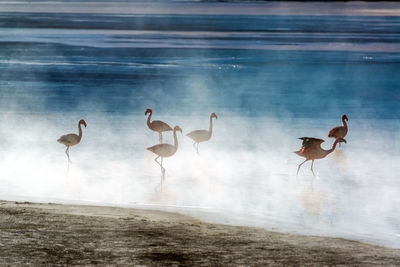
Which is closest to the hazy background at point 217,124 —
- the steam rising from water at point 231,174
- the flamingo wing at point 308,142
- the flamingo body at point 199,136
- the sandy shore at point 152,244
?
the steam rising from water at point 231,174

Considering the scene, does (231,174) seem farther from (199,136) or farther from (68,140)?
(68,140)

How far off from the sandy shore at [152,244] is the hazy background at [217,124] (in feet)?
2.95

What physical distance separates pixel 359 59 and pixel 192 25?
26.3 m

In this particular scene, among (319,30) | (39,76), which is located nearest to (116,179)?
(39,76)

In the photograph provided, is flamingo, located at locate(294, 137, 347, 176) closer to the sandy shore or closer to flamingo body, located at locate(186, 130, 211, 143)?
flamingo body, located at locate(186, 130, 211, 143)

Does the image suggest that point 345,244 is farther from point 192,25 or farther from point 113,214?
point 192,25

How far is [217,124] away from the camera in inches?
766

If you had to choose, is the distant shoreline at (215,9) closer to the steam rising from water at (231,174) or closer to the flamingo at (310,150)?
the steam rising from water at (231,174)

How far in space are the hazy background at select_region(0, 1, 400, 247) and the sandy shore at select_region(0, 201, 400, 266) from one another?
899 millimetres

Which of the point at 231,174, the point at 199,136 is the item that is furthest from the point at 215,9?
the point at 231,174

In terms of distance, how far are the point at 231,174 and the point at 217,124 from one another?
6141mm

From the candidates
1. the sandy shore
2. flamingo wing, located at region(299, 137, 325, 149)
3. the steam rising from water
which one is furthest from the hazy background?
the sandy shore

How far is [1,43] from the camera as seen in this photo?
43.9m

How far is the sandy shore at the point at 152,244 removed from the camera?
25.7 ft
